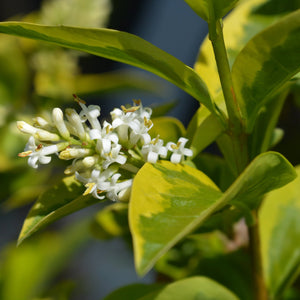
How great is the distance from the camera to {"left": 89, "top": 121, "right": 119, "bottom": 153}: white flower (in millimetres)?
455

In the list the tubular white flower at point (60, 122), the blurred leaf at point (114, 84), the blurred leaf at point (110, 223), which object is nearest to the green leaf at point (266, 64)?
the tubular white flower at point (60, 122)

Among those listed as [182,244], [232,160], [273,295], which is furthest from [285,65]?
[182,244]

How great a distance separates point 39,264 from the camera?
0.95 meters

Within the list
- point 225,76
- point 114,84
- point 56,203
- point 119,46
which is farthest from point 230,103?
point 114,84

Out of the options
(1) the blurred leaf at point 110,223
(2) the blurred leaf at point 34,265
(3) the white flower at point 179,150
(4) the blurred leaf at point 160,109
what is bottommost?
(2) the blurred leaf at point 34,265

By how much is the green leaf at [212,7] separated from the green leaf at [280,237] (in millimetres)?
387

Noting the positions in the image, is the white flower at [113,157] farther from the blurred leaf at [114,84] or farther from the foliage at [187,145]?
the blurred leaf at [114,84]

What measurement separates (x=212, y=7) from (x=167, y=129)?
0.23 meters

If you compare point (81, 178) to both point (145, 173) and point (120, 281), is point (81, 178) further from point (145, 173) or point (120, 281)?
point (120, 281)

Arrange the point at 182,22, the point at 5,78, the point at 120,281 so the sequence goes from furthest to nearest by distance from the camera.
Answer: the point at 120,281
the point at 182,22
the point at 5,78

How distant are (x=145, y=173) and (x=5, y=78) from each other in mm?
932

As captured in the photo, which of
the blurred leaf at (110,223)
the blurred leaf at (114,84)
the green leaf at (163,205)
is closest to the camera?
the green leaf at (163,205)

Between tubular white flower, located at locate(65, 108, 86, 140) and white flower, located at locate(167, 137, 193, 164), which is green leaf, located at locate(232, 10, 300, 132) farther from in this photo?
tubular white flower, located at locate(65, 108, 86, 140)

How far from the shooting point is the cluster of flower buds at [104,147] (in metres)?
0.46
